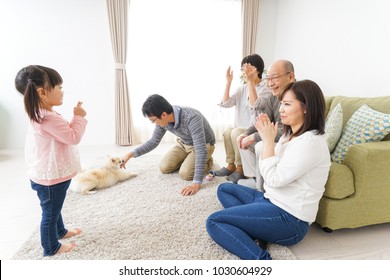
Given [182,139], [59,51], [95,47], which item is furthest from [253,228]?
[59,51]

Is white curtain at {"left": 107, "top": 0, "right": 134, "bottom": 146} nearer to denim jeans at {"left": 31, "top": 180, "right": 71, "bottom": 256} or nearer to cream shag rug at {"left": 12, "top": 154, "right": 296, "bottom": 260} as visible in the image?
cream shag rug at {"left": 12, "top": 154, "right": 296, "bottom": 260}

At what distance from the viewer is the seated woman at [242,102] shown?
200 centimetres

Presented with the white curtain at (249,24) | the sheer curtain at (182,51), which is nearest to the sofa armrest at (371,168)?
the sheer curtain at (182,51)

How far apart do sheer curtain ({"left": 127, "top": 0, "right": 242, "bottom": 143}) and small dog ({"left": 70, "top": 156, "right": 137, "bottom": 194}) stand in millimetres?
1488

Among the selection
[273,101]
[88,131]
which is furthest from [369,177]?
[88,131]

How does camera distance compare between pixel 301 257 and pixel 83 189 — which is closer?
pixel 301 257

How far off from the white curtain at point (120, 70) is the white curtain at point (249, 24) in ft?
5.46

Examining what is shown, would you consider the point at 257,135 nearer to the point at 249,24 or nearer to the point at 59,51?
the point at 249,24

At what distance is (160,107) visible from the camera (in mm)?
1799

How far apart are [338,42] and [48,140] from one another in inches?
111

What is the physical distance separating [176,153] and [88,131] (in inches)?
70.1

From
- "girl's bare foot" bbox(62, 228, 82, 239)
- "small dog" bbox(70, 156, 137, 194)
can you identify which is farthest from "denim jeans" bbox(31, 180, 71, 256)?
"small dog" bbox(70, 156, 137, 194)

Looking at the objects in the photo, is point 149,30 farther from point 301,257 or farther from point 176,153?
point 301,257

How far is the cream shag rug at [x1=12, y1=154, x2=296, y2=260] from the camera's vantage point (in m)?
1.26
